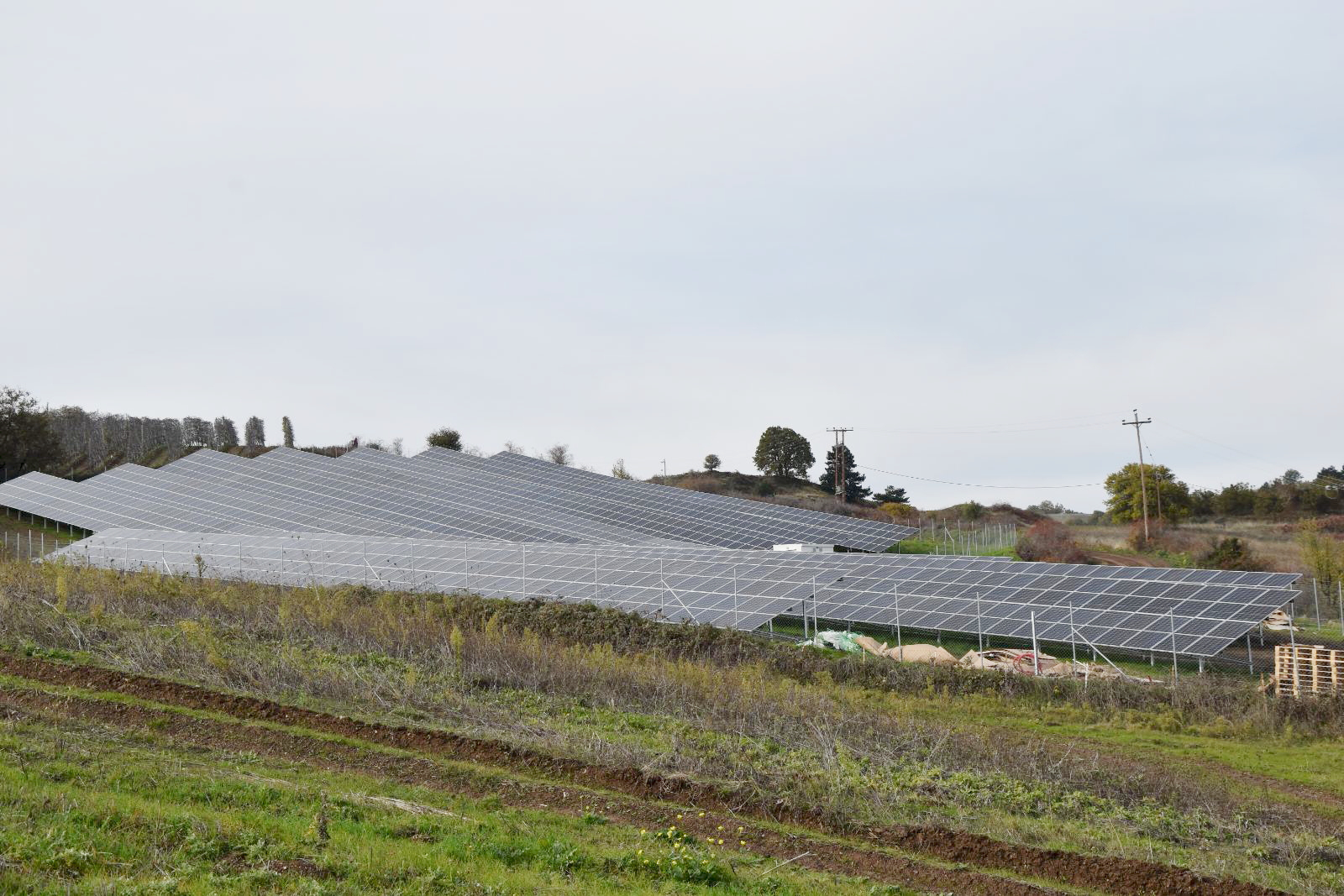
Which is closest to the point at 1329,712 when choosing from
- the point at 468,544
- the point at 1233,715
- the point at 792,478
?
the point at 1233,715

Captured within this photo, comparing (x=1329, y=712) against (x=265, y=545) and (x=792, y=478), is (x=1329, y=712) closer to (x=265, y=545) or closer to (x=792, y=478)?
(x=265, y=545)

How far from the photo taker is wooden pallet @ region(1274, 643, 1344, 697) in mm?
20875

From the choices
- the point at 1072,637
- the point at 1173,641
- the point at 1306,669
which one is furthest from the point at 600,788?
the point at 1306,669

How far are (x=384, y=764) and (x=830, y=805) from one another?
15.7ft

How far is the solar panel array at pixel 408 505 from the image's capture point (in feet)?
139

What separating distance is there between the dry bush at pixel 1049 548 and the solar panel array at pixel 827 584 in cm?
1833

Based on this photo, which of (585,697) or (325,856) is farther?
(585,697)

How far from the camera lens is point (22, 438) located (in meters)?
55.0

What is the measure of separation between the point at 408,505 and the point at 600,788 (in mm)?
36529

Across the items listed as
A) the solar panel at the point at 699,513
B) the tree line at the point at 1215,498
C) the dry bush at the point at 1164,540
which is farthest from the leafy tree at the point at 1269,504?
the solar panel at the point at 699,513

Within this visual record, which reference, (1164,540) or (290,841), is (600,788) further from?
(1164,540)

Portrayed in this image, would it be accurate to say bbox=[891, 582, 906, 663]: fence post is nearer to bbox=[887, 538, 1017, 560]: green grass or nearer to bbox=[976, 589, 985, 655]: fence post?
bbox=[976, 589, 985, 655]: fence post

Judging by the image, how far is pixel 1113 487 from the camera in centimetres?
6806

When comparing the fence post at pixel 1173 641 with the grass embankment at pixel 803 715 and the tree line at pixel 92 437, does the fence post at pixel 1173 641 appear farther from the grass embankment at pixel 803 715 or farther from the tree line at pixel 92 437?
the tree line at pixel 92 437
